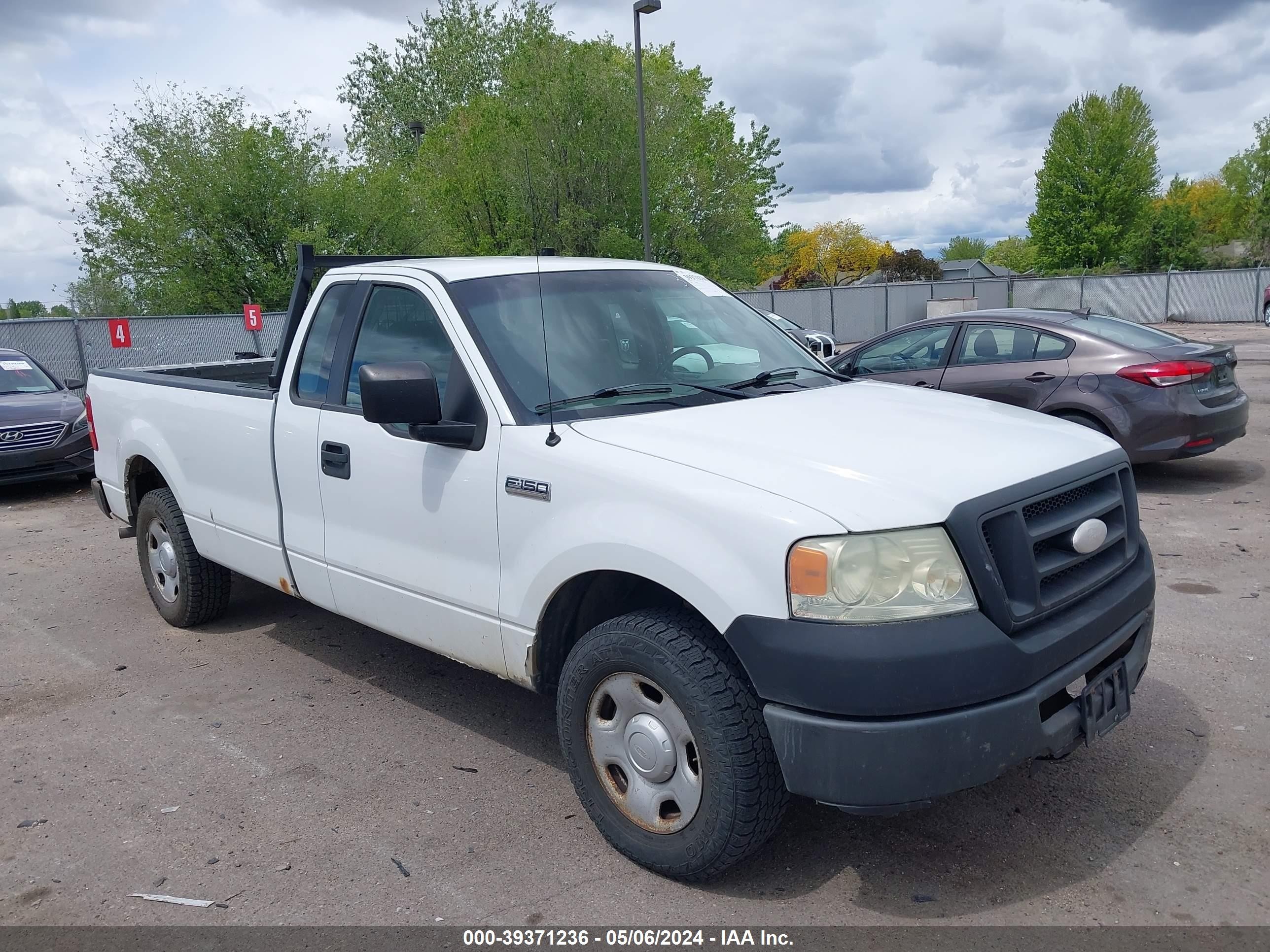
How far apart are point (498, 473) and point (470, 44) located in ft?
174

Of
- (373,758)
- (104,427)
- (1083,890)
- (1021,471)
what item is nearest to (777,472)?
(1021,471)

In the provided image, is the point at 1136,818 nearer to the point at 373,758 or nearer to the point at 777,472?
the point at 777,472

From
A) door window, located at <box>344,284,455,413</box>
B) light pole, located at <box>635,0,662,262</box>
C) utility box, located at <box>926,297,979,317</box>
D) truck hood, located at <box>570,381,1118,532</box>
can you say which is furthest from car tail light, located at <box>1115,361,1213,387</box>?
utility box, located at <box>926,297,979,317</box>

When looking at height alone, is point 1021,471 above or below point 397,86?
below

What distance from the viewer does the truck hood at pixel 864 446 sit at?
278 cm

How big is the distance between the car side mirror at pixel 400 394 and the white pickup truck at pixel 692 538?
0.01 m

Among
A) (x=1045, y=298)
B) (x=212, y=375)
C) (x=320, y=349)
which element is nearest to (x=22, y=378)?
(x=212, y=375)

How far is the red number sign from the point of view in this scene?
17891 millimetres

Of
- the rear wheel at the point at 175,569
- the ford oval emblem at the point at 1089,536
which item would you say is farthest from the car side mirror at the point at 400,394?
the rear wheel at the point at 175,569

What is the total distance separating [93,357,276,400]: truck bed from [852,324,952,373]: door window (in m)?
5.48

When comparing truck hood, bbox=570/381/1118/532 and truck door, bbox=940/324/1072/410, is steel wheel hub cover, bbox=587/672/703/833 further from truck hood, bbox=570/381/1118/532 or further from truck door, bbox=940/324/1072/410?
truck door, bbox=940/324/1072/410

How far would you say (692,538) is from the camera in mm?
2883

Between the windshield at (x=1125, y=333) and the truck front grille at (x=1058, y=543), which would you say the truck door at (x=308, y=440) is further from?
the windshield at (x=1125, y=333)

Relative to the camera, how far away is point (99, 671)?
5.24m
